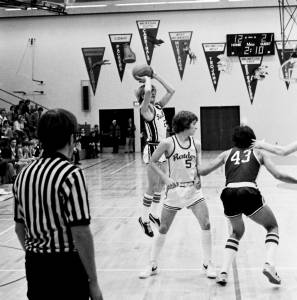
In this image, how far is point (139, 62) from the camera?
23188 mm

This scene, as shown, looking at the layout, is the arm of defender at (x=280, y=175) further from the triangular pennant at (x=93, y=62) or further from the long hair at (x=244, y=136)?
the triangular pennant at (x=93, y=62)

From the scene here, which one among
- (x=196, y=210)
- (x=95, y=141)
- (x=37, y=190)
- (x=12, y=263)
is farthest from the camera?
(x=95, y=141)

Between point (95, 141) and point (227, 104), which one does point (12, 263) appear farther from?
point (227, 104)

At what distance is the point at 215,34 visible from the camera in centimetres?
2314

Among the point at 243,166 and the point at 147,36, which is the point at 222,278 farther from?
the point at 147,36

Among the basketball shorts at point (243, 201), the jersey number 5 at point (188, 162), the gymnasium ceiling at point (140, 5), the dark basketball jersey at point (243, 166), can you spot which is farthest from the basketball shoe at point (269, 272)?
the gymnasium ceiling at point (140, 5)

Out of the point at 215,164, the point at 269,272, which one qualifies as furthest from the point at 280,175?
the point at 269,272

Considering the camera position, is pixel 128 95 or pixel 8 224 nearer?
pixel 8 224

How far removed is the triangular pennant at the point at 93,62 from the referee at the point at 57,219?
21575mm

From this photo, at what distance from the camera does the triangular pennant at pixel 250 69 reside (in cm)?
2277

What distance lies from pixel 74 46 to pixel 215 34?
6.68m

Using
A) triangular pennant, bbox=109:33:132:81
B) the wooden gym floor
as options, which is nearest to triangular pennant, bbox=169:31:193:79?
triangular pennant, bbox=109:33:132:81

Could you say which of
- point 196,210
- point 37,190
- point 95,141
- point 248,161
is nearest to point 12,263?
point 196,210

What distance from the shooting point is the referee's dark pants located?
2113 mm
